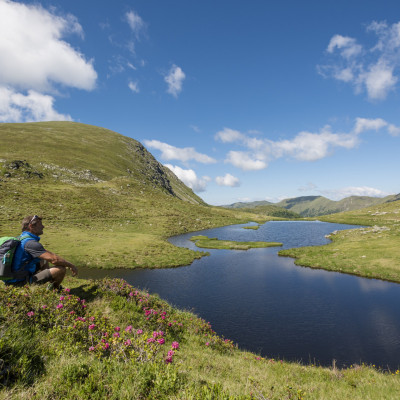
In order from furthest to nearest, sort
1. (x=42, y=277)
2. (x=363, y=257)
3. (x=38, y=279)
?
(x=363, y=257)
(x=42, y=277)
(x=38, y=279)

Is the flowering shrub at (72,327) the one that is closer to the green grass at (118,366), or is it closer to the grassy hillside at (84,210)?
the green grass at (118,366)

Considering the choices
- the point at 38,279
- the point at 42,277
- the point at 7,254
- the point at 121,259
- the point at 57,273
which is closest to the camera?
the point at 7,254

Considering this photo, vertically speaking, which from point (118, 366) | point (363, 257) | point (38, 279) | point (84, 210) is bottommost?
point (363, 257)

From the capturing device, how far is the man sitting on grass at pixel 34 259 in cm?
920

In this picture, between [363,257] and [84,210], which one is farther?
[84,210]

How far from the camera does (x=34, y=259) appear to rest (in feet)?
32.4

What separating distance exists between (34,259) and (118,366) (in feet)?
21.3

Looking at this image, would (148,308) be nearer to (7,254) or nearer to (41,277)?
(41,277)

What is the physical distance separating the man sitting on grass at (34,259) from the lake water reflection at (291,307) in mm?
16792

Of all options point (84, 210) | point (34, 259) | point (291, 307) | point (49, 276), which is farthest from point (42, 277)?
point (84, 210)

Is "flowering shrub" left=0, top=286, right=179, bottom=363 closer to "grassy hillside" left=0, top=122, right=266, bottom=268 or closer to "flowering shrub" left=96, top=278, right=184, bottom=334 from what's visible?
"flowering shrub" left=96, top=278, right=184, bottom=334

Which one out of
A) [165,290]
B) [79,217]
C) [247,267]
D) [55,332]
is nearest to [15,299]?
[55,332]

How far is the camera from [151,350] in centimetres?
716

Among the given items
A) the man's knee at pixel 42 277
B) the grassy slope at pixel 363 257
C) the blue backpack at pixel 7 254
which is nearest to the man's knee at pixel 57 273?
the man's knee at pixel 42 277
